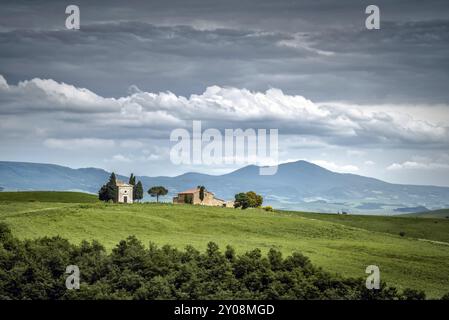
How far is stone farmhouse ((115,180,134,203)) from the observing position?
160 m

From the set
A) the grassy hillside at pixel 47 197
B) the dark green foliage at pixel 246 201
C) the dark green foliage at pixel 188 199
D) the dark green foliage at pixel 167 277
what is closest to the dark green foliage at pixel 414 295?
the dark green foliage at pixel 167 277

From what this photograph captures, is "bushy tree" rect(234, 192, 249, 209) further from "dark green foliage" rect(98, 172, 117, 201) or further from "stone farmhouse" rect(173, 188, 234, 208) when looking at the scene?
"dark green foliage" rect(98, 172, 117, 201)

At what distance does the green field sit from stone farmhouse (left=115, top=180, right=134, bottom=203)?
38.8 metres

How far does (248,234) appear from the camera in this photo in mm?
95375

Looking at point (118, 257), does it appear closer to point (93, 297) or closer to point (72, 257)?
point (72, 257)

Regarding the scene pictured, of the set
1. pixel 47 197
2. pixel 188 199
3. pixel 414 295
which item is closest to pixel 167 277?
pixel 414 295

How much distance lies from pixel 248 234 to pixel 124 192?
72299 mm

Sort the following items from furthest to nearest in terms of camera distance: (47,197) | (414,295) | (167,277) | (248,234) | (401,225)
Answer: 1. (47,197)
2. (401,225)
3. (248,234)
4. (167,277)
5. (414,295)

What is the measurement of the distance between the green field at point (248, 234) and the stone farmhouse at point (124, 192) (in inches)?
1527

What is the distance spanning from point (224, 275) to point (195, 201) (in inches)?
4298

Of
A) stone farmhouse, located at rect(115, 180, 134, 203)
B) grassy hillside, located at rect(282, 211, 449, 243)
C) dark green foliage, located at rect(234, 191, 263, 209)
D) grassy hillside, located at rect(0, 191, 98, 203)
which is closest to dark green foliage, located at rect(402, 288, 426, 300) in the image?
grassy hillside, located at rect(282, 211, 449, 243)

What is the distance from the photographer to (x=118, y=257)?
57.1 meters

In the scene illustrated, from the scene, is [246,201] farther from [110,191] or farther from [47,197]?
[47,197]
